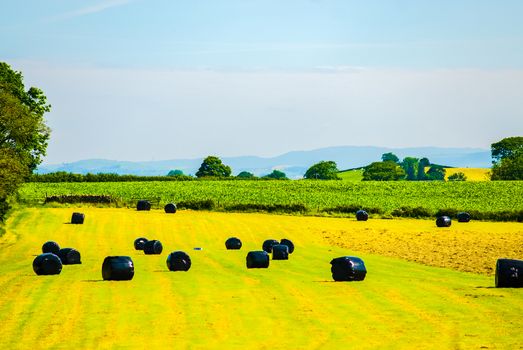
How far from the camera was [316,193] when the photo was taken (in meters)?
113

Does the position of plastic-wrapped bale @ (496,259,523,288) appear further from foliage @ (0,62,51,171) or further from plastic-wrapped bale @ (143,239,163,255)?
foliage @ (0,62,51,171)

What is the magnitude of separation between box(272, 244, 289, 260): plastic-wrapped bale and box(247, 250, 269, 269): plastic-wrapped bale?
5009 mm

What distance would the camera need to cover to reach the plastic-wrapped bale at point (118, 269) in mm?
38375

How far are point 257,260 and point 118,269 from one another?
8165mm

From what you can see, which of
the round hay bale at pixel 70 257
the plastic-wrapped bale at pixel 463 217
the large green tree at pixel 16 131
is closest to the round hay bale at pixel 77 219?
the large green tree at pixel 16 131

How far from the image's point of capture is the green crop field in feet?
326

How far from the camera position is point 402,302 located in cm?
3253

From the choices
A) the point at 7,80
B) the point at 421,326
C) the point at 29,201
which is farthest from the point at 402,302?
the point at 7,80

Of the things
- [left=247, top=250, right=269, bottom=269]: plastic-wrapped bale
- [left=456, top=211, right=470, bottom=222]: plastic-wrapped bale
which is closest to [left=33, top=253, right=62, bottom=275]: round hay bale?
[left=247, top=250, right=269, bottom=269]: plastic-wrapped bale

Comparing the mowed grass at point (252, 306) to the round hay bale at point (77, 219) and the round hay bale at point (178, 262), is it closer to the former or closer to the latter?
the round hay bale at point (178, 262)

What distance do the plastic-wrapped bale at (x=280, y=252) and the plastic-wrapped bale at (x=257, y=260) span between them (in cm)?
501

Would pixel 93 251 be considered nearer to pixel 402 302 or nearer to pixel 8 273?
pixel 8 273

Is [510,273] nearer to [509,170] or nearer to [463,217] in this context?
[463,217]

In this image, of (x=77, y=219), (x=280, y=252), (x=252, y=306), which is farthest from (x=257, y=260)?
(x=77, y=219)
